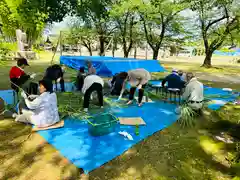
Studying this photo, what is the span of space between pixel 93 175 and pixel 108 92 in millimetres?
4330

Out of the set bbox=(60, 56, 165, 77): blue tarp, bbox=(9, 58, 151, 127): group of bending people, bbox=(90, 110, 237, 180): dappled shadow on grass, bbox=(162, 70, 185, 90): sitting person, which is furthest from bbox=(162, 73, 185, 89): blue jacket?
bbox=(60, 56, 165, 77): blue tarp

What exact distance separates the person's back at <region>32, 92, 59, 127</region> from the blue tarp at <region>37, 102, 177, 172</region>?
236 millimetres

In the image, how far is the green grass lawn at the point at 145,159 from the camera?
2414 mm

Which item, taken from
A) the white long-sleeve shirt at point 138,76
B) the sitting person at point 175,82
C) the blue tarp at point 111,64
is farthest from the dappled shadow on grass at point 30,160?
the blue tarp at point 111,64

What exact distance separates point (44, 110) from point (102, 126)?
3.76 ft

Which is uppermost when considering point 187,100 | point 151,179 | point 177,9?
point 177,9

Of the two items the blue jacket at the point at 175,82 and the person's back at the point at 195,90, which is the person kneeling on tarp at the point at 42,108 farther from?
the blue jacket at the point at 175,82

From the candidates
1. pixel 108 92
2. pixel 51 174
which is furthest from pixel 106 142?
pixel 108 92

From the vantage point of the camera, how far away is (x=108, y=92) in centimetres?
660

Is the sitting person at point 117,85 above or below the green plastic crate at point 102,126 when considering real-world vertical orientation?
above

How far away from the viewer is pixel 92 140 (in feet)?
10.7

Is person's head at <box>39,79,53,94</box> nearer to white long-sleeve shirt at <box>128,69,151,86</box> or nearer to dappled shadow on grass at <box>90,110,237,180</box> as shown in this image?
dappled shadow on grass at <box>90,110,237,180</box>

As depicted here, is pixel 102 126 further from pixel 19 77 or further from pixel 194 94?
pixel 19 77

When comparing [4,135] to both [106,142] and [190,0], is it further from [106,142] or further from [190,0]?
[190,0]
